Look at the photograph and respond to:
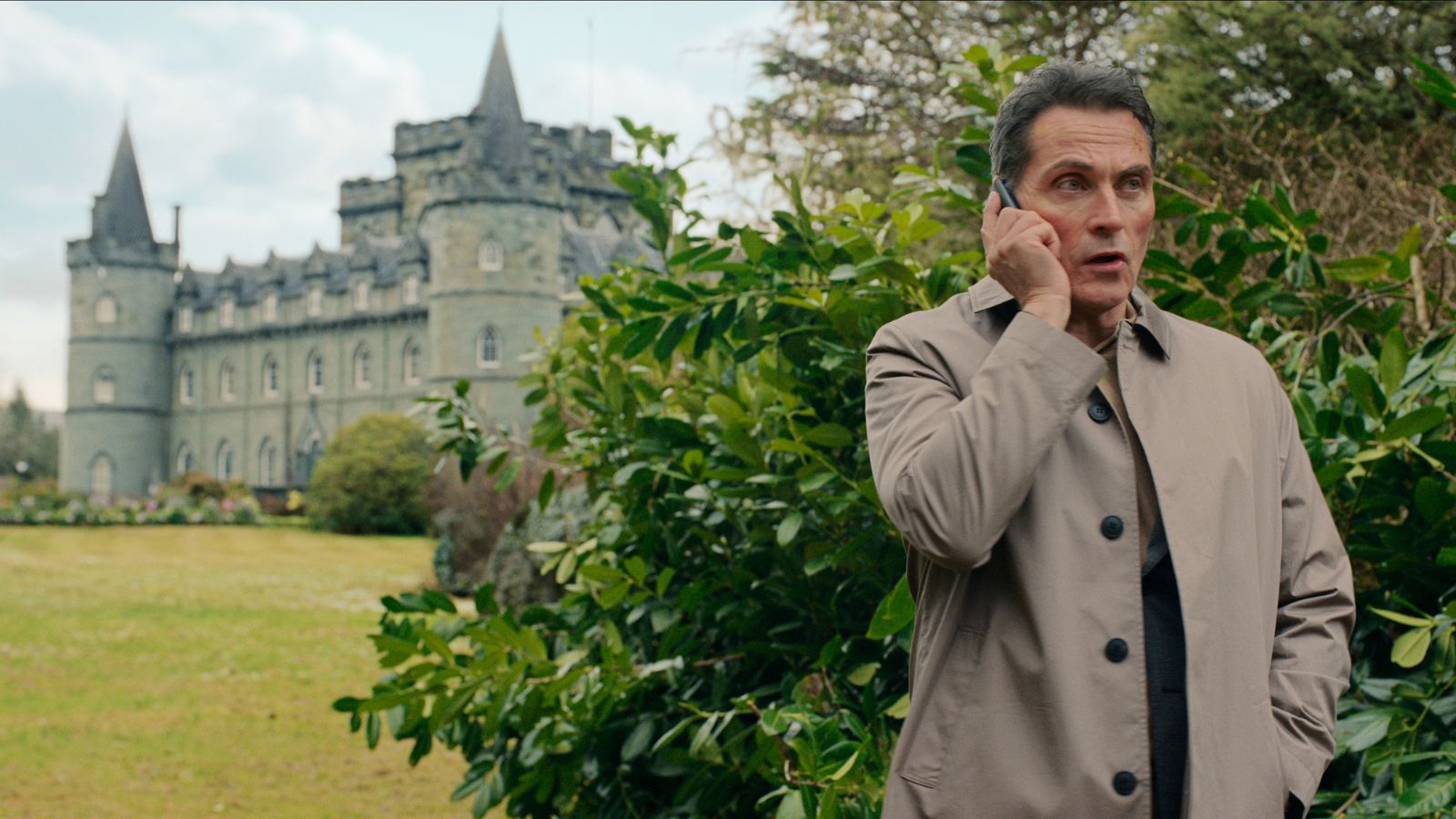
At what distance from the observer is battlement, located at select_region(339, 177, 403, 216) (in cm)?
6431

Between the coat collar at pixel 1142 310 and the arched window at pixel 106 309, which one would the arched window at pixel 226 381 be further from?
the coat collar at pixel 1142 310

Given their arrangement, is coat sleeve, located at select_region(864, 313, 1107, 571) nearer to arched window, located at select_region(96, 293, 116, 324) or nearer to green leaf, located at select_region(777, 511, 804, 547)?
green leaf, located at select_region(777, 511, 804, 547)

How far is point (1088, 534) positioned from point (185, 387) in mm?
67224

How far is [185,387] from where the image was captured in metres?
63.3

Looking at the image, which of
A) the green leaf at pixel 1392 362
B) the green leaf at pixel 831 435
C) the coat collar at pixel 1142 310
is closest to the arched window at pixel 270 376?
the green leaf at pixel 831 435

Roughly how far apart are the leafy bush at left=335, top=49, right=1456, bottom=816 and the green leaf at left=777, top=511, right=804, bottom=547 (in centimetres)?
1

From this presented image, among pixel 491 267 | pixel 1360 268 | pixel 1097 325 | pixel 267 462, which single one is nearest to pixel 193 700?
pixel 1360 268

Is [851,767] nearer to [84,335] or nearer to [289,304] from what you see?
[289,304]

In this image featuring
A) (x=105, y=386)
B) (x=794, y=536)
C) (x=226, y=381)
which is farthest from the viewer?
(x=226, y=381)

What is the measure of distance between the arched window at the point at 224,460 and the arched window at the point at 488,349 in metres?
17.9

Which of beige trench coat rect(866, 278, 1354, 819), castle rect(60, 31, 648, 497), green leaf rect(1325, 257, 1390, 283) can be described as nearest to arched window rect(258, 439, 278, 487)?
castle rect(60, 31, 648, 497)

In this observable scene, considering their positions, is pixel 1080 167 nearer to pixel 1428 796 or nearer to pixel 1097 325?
pixel 1097 325

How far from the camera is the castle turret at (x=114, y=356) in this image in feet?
202

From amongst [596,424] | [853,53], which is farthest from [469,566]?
[596,424]
